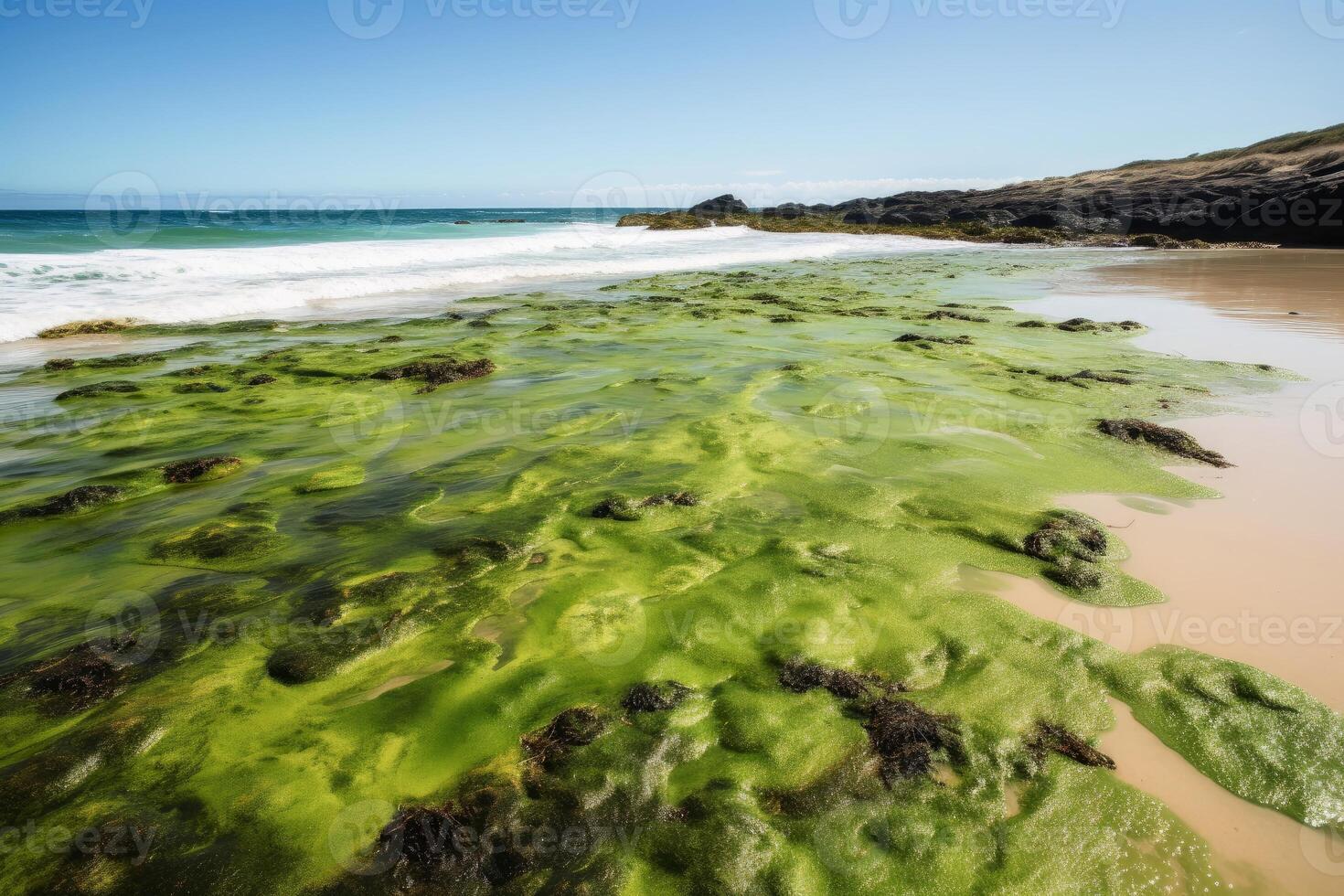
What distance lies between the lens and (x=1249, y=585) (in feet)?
10.8

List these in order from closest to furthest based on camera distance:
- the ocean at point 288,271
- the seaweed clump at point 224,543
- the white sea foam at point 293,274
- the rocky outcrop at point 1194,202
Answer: the seaweed clump at point 224,543, the white sea foam at point 293,274, the ocean at point 288,271, the rocky outcrop at point 1194,202

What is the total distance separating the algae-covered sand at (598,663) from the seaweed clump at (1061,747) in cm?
1

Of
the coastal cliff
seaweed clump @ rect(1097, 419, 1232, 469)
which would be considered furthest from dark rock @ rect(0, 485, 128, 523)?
the coastal cliff

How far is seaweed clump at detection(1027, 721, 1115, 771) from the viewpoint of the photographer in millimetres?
2303

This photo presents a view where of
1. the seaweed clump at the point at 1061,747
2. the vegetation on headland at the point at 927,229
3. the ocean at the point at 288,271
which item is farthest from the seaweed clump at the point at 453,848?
the vegetation on headland at the point at 927,229

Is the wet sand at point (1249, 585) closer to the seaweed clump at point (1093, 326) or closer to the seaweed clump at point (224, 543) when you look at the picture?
the seaweed clump at point (1093, 326)

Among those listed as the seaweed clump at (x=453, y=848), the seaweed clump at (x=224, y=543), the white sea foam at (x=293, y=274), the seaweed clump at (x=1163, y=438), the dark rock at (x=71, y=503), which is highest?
the white sea foam at (x=293, y=274)

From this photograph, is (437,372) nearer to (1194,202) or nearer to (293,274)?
(293,274)

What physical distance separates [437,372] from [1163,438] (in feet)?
25.1

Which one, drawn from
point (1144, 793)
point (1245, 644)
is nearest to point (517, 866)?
point (1144, 793)

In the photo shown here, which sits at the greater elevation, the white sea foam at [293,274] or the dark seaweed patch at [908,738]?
the white sea foam at [293,274]

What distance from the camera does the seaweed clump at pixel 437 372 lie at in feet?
25.4

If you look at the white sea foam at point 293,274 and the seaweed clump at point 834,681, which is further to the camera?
the white sea foam at point 293,274

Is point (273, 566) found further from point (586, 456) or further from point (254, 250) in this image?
point (254, 250)
